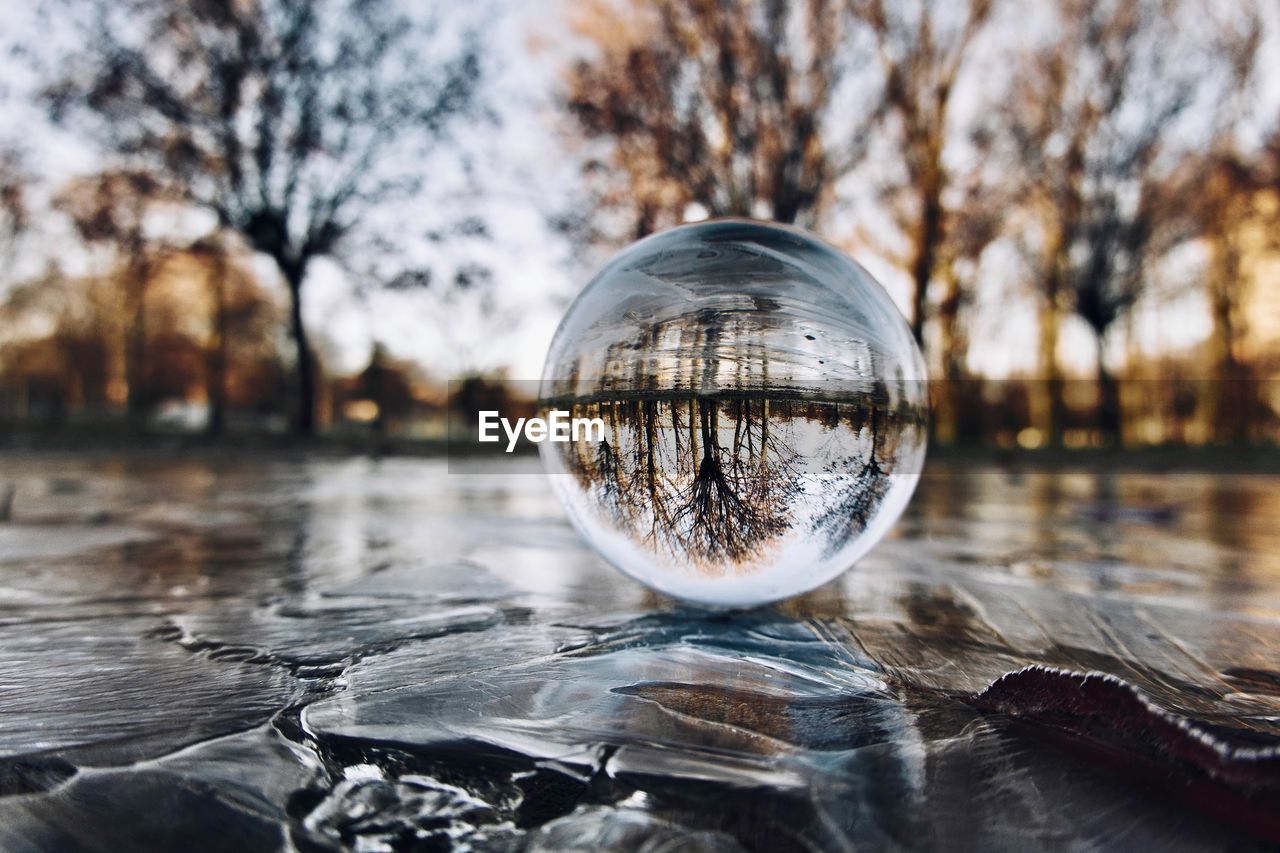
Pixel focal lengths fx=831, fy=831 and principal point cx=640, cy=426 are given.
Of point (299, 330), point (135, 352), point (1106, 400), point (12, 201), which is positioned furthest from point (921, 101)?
point (135, 352)

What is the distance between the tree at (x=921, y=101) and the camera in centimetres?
1744

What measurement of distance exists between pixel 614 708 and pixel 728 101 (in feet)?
56.6

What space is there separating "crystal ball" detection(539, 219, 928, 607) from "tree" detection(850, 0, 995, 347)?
55.3 feet

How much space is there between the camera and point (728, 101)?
17266 millimetres

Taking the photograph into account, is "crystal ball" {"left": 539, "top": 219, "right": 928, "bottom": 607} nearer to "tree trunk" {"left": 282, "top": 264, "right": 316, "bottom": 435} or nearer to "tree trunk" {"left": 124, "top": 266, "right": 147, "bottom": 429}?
"tree trunk" {"left": 282, "top": 264, "right": 316, "bottom": 435}

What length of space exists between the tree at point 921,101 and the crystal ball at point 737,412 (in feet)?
55.3

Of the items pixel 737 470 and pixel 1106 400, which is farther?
pixel 1106 400

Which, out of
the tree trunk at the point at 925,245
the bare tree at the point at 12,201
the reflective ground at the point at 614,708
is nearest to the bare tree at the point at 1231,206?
the tree trunk at the point at 925,245

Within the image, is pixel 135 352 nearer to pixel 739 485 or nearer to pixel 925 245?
pixel 925 245

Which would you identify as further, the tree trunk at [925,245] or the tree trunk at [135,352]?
the tree trunk at [135,352]

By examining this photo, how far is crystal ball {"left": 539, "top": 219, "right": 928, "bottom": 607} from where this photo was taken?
217 cm

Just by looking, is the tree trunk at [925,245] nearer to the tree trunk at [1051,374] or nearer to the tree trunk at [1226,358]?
the tree trunk at [1051,374]

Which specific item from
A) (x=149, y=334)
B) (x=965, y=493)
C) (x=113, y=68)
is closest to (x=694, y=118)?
(x=965, y=493)

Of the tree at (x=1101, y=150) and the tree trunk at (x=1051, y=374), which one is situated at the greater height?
the tree at (x=1101, y=150)
